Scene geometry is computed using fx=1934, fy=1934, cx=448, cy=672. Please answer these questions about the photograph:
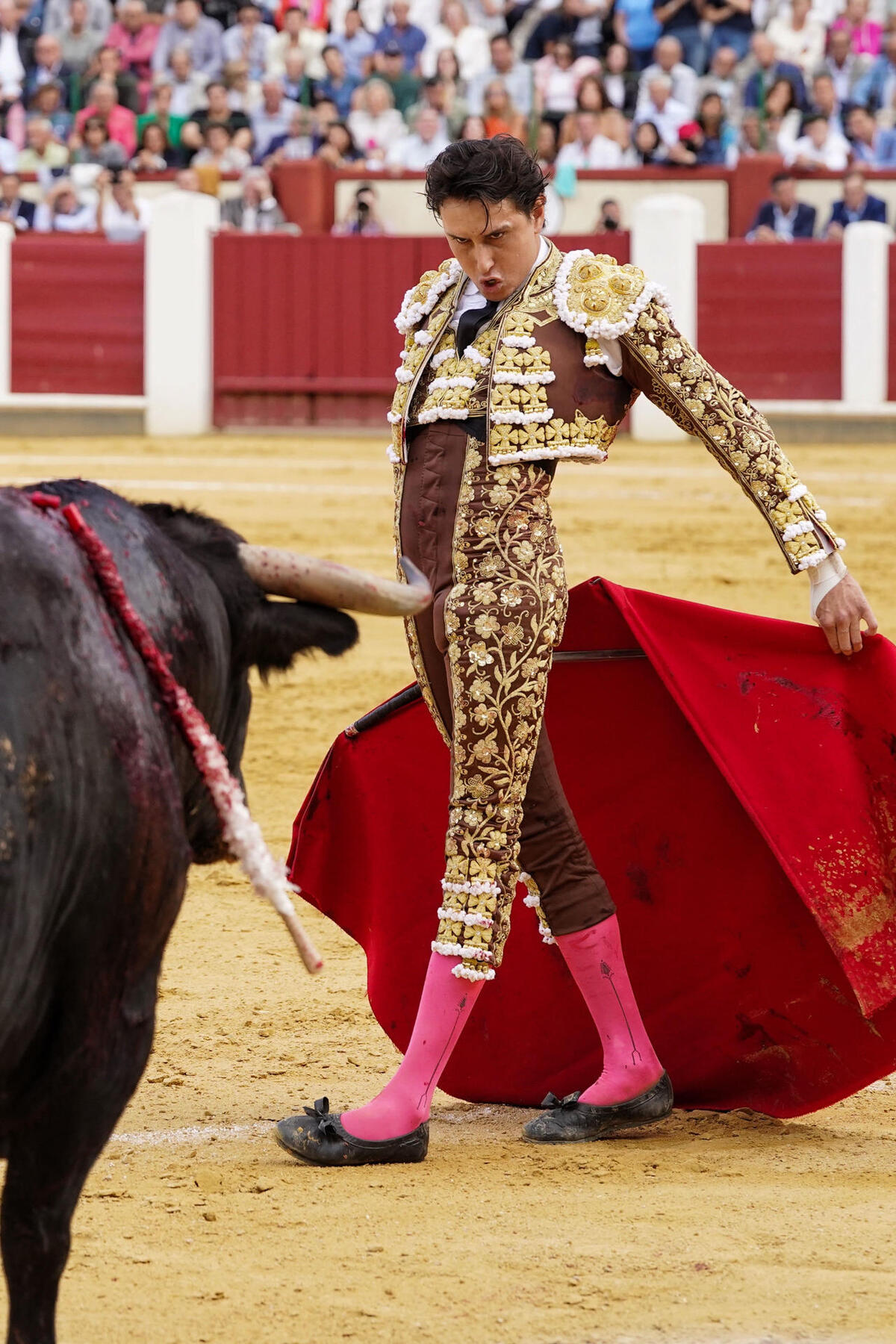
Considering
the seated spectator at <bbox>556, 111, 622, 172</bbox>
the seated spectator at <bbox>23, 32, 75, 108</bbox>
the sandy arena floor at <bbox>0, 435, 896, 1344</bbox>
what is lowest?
the sandy arena floor at <bbox>0, 435, 896, 1344</bbox>

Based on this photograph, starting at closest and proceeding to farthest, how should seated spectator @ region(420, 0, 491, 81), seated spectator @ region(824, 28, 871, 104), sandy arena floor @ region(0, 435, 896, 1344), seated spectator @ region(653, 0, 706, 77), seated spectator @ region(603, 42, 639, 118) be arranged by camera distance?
1. sandy arena floor @ region(0, 435, 896, 1344)
2. seated spectator @ region(824, 28, 871, 104)
3. seated spectator @ region(603, 42, 639, 118)
4. seated spectator @ region(653, 0, 706, 77)
5. seated spectator @ region(420, 0, 491, 81)

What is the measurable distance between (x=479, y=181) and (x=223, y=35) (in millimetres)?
13782

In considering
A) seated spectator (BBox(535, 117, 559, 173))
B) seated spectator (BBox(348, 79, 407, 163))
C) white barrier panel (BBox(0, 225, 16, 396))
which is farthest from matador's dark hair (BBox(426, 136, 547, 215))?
seated spectator (BBox(348, 79, 407, 163))

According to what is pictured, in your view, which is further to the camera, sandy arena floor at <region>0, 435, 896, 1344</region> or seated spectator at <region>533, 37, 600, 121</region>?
seated spectator at <region>533, 37, 600, 121</region>

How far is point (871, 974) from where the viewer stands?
8.96 ft

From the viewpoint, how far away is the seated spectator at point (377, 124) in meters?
14.3

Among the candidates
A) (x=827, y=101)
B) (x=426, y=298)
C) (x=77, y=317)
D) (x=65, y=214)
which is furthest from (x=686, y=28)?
(x=426, y=298)

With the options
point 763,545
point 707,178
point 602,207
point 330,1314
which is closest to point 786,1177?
point 330,1314

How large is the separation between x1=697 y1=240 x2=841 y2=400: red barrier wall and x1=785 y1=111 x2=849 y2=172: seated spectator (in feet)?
Result: 4.55

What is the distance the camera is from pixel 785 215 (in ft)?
42.7

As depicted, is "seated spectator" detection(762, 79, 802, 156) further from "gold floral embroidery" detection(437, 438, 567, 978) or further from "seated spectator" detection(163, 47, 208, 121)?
"gold floral embroidery" detection(437, 438, 567, 978)

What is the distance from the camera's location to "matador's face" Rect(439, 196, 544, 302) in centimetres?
247

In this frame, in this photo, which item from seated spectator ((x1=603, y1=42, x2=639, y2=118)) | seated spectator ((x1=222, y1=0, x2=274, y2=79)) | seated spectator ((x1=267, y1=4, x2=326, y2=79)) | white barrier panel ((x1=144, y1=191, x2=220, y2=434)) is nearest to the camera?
white barrier panel ((x1=144, y1=191, x2=220, y2=434))

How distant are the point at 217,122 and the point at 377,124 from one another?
121 cm
